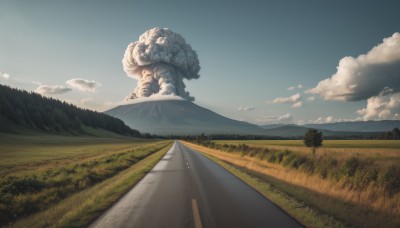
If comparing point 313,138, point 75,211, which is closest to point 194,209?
point 75,211

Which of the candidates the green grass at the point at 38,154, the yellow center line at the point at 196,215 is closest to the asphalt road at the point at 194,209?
the yellow center line at the point at 196,215

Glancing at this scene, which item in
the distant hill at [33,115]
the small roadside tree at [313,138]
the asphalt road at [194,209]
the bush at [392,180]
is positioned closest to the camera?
the asphalt road at [194,209]

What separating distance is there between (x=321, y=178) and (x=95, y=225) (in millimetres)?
12203

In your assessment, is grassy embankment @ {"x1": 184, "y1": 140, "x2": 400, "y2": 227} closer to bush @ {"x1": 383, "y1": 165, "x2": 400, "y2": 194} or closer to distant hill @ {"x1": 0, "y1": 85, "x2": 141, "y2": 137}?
bush @ {"x1": 383, "y1": 165, "x2": 400, "y2": 194}

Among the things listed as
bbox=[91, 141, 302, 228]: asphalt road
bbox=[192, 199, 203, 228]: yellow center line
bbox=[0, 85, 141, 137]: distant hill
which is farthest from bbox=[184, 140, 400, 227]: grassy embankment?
bbox=[0, 85, 141, 137]: distant hill

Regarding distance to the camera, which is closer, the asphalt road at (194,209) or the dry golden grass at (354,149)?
the asphalt road at (194,209)

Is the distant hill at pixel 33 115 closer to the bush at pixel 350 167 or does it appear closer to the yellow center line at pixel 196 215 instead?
the yellow center line at pixel 196 215

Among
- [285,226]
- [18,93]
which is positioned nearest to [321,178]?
[285,226]

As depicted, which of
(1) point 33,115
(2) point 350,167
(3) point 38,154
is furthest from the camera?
(1) point 33,115

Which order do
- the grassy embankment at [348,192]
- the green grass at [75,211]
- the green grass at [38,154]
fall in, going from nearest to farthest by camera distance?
the green grass at [75,211] → the grassy embankment at [348,192] → the green grass at [38,154]

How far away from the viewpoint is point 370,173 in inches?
506

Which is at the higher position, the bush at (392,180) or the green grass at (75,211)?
the bush at (392,180)

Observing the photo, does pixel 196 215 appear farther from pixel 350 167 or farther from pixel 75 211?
pixel 350 167

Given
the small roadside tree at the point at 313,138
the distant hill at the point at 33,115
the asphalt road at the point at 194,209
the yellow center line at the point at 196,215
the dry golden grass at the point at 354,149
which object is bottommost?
the asphalt road at the point at 194,209
